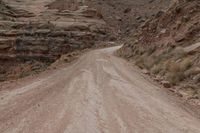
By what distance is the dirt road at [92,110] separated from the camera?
7645mm

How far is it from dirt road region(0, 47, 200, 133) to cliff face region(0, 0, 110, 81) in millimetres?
18058

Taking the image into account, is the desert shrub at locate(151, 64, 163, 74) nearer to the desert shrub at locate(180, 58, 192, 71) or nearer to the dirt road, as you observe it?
the desert shrub at locate(180, 58, 192, 71)

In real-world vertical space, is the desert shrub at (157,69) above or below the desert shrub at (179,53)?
below

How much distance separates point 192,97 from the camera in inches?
486

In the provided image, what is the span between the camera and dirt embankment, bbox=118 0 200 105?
47.4 feet

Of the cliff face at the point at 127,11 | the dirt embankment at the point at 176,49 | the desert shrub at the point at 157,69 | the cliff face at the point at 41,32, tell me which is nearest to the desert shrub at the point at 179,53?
the dirt embankment at the point at 176,49

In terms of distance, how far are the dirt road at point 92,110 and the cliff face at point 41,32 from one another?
18058 mm

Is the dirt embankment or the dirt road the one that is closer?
the dirt road

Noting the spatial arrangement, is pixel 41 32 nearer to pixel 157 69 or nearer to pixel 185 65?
pixel 157 69

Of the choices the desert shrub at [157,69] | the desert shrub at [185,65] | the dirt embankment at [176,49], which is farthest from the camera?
the desert shrub at [157,69]

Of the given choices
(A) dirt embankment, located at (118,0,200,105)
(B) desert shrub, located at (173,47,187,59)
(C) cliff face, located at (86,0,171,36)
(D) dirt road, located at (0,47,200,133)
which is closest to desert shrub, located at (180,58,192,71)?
(A) dirt embankment, located at (118,0,200,105)

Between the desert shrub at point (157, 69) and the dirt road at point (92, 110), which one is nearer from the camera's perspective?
the dirt road at point (92, 110)

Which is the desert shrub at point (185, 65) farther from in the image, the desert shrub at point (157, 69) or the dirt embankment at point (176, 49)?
the desert shrub at point (157, 69)

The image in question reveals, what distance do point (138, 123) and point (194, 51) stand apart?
944 cm
